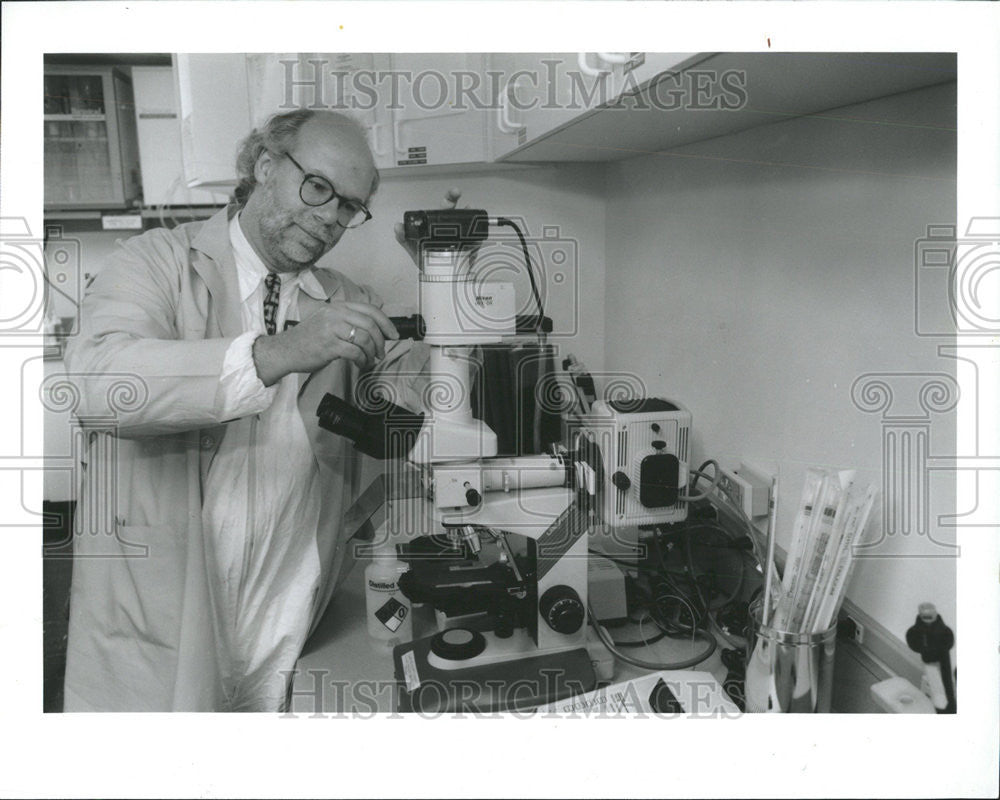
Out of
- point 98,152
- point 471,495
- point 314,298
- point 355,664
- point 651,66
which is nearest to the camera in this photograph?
point 651,66

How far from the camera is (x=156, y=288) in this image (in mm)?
1048

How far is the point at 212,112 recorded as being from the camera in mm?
1287

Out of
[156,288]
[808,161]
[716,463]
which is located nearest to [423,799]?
[716,463]

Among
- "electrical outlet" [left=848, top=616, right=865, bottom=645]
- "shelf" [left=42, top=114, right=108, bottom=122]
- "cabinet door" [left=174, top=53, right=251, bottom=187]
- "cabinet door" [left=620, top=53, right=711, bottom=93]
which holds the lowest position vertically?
"electrical outlet" [left=848, top=616, right=865, bottom=645]

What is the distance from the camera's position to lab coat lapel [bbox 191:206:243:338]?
1.08 metres

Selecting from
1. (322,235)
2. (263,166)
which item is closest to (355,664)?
(322,235)

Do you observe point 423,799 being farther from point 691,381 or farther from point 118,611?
point 691,381

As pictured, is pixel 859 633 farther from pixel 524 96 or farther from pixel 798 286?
pixel 524 96

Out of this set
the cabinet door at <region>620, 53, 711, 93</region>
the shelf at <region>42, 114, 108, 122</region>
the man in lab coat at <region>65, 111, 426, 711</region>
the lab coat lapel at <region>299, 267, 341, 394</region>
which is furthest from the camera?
the shelf at <region>42, 114, 108, 122</region>

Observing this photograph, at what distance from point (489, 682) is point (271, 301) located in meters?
0.72

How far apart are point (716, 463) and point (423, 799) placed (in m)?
0.73

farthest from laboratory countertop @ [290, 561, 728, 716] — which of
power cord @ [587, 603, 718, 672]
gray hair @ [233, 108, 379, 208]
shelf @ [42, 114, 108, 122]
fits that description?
shelf @ [42, 114, 108, 122]

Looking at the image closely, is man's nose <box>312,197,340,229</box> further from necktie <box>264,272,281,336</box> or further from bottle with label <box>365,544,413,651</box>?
bottle with label <box>365,544,413,651</box>

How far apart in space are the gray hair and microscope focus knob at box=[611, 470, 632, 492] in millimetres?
664
